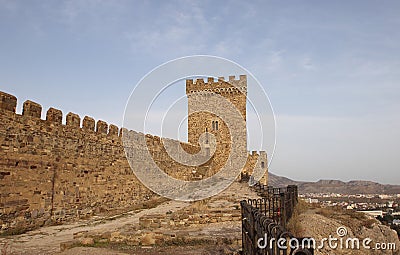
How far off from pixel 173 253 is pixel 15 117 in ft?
20.1

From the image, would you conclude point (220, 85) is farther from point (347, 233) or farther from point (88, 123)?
point (347, 233)

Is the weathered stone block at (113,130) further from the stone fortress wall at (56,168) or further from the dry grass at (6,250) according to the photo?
the dry grass at (6,250)

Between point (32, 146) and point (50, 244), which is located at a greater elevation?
point (32, 146)

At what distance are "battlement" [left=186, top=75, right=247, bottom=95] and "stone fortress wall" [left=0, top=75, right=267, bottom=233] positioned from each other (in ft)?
44.9

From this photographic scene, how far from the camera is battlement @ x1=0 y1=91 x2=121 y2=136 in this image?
30.9 feet

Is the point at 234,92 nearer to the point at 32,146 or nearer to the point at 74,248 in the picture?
the point at 32,146

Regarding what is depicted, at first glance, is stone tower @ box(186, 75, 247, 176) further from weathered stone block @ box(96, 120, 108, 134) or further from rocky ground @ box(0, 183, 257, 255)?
rocky ground @ box(0, 183, 257, 255)

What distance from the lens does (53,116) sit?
1142cm

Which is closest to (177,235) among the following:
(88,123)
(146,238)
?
(146,238)

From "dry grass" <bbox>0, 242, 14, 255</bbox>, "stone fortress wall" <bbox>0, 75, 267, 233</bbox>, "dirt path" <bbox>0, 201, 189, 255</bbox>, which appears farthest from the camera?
"stone fortress wall" <bbox>0, 75, 267, 233</bbox>

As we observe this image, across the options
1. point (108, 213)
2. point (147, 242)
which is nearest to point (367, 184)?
point (108, 213)

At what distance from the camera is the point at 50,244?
7969 millimetres

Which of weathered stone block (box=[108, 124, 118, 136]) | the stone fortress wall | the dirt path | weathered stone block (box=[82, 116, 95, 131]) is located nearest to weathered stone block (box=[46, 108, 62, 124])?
the stone fortress wall

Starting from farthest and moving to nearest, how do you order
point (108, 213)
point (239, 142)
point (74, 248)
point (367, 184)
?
point (367, 184), point (239, 142), point (108, 213), point (74, 248)
